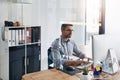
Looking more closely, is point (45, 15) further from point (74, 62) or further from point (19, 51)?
point (74, 62)

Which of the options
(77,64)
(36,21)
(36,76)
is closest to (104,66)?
(77,64)

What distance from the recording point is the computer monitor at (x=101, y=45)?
2.01 m

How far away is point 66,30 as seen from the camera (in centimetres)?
340

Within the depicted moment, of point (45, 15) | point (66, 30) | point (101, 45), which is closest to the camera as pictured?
point (101, 45)

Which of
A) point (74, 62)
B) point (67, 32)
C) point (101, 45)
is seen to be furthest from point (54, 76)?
point (67, 32)

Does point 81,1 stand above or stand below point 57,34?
above

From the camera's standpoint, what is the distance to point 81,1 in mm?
3881

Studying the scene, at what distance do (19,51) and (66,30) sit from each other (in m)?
0.94

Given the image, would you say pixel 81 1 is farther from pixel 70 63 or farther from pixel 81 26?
pixel 70 63

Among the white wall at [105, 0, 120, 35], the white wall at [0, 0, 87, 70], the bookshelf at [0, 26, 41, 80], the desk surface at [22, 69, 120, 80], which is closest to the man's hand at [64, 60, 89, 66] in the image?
the desk surface at [22, 69, 120, 80]

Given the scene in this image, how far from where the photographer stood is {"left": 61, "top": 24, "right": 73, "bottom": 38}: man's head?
3.22m

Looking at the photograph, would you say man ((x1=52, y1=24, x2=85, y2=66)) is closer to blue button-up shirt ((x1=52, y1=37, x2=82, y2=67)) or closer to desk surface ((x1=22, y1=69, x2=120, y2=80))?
blue button-up shirt ((x1=52, y1=37, x2=82, y2=67))

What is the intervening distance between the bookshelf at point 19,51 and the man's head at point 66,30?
54cm

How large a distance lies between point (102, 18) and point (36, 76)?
2.48 metres
